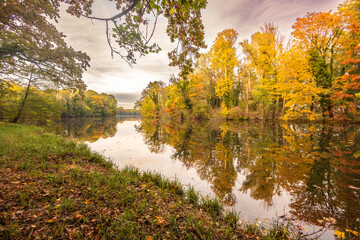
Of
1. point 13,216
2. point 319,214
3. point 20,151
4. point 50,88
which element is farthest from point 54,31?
point 319,214

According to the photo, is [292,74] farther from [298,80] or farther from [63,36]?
[63,36]

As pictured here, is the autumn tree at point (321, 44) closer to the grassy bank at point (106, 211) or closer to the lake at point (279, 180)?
the lake at point (279, 180)

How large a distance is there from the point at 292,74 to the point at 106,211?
22250mm

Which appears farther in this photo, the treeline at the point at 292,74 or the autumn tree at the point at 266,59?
the autumn tree at the point at 266,59

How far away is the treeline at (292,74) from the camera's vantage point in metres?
15.2

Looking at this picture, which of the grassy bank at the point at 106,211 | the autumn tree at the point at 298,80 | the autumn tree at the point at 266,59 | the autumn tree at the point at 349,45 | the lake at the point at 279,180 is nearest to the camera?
the grassy bank at the point at 106,211

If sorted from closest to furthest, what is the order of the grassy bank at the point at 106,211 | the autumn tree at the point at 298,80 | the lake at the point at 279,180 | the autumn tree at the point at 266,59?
1. the grassy bank at the point at 106,211
2. the lake at the point at 279,180
3. the autumn tree at the point at 298,80
4. the autumn tree at the point at 266,59

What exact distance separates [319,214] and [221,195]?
5.79 ft

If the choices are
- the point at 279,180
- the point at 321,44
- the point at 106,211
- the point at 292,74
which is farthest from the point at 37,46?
the point at 321,44

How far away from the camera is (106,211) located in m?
2.50

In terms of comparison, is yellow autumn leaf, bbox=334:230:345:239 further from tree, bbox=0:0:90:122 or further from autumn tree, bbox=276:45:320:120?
autumn tree, bbox=276:45:320:120

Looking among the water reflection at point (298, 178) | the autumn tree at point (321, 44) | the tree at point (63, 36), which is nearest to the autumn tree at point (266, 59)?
the autumn tree at point (321, 44)

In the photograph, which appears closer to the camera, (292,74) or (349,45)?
(349,45)

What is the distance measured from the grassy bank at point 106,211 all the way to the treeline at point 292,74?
6873 millimetres
